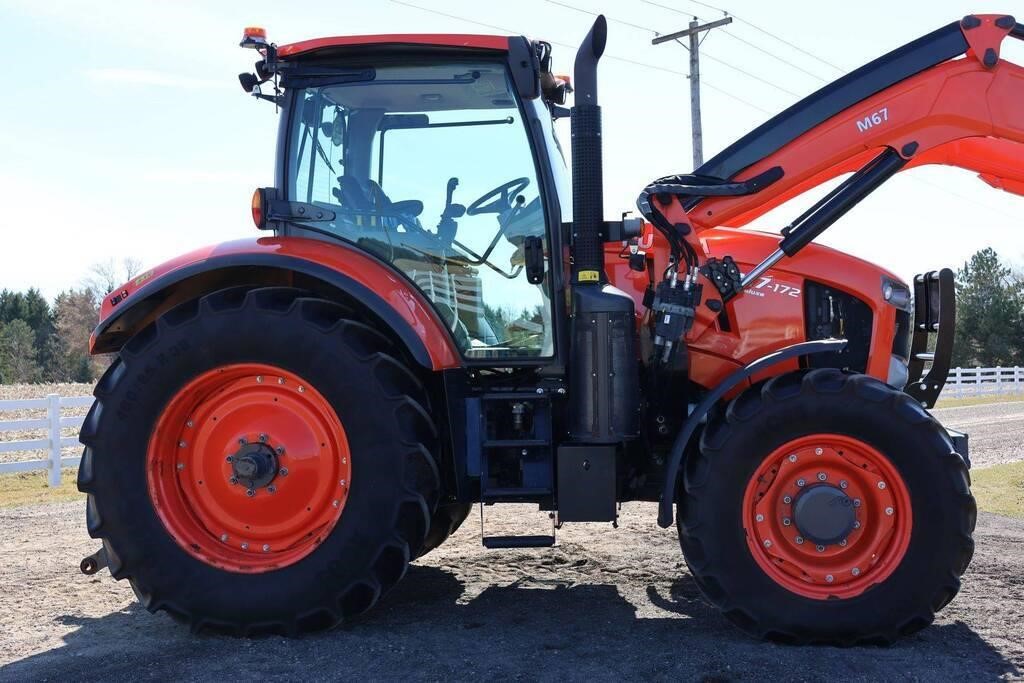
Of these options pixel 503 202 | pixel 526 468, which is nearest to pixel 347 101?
pixel 503 202

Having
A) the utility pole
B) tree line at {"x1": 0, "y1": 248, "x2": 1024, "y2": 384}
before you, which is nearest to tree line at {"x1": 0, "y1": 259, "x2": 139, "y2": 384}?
tree line at {"x1": 0, "y1": 248, "x2": 1024, "y2": 384}

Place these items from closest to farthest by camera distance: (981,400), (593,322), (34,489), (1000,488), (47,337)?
(593,322)
(1000,488)
(34,489)
(981,400)
(47,337)

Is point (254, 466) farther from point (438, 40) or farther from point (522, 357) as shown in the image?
point (438, 40)

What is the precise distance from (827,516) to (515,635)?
148 centimetres

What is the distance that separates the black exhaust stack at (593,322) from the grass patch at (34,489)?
7.02 meters

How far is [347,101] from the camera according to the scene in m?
4.70

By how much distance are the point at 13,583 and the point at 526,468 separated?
318cm

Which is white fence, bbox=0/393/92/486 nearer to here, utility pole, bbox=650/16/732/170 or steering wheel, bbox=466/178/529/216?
steering wheel, bbox=466/178/529/216

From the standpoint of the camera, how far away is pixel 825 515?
13.3 ft

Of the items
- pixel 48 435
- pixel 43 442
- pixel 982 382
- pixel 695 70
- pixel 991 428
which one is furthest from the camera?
pixel 982 382

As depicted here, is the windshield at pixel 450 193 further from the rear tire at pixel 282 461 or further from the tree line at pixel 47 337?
the tree line at pixel 47 337

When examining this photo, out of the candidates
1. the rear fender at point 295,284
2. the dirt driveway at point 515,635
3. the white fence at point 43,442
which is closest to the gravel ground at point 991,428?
the dirt driveway at point 515,635

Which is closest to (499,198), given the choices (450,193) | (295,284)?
(450,193)

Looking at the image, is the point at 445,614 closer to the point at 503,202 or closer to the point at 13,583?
the point at 503,202
